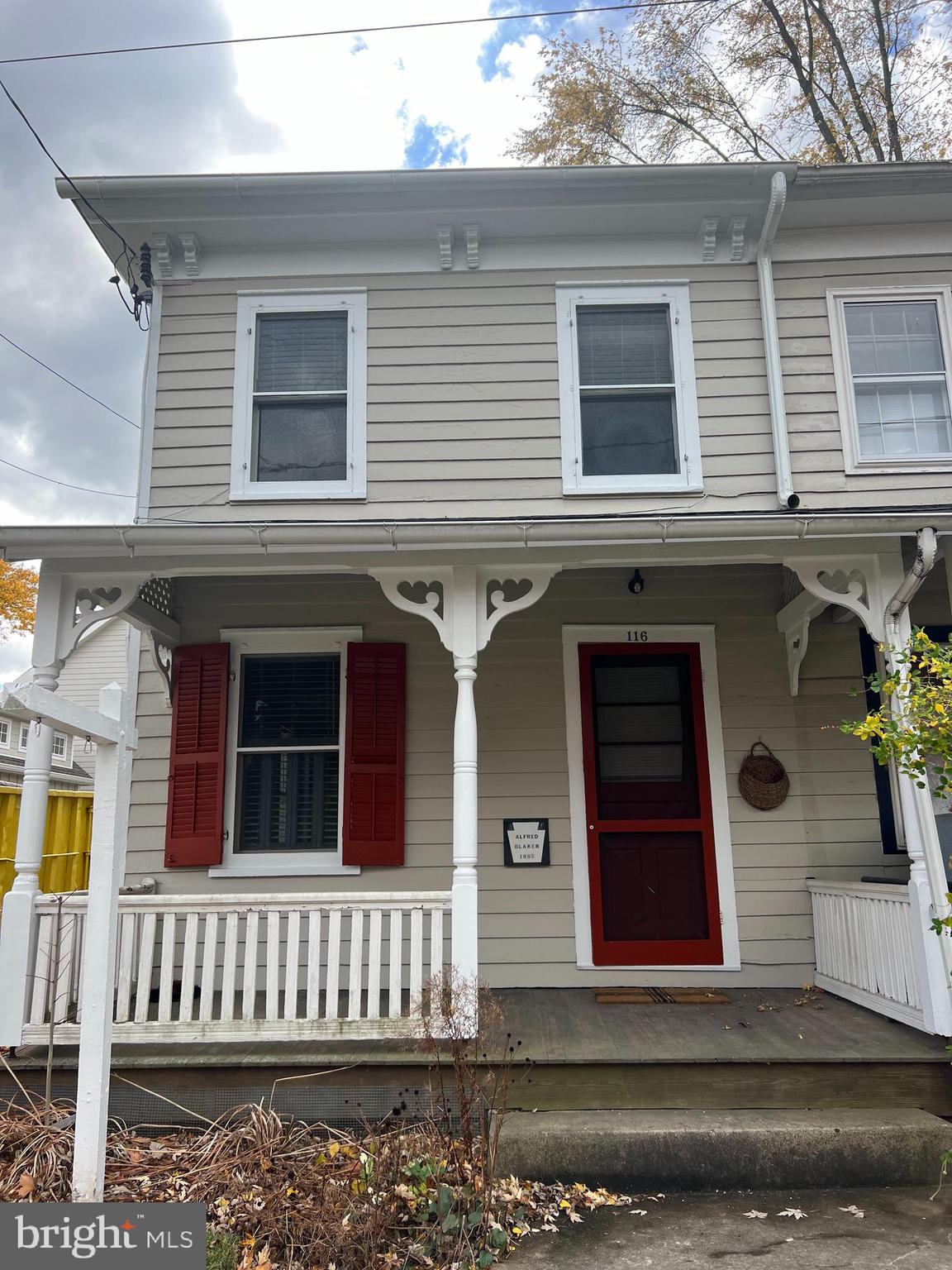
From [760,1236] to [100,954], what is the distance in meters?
2.42

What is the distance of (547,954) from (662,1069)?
4.82ft

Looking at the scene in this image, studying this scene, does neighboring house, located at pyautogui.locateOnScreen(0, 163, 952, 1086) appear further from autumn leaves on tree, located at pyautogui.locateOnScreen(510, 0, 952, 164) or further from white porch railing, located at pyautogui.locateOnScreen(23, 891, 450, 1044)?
autumn leaves on tree, located at pyautogui.locateOnScreen(510, 0, 952, 164)

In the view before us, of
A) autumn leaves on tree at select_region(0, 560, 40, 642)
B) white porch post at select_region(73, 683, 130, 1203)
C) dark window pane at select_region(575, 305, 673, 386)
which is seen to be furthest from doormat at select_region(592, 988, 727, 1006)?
autumn leaves on tree at select_region(0, 560, 40, 642)

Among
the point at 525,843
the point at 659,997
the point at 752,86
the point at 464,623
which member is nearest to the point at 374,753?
the point at 525,843

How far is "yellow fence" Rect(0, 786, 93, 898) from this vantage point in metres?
6.23

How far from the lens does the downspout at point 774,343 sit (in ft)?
16.8

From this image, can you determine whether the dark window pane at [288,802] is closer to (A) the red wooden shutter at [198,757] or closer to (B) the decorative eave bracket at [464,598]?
(A) the red wooden shutter at [198,757]

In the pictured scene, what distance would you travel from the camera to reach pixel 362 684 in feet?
17.3

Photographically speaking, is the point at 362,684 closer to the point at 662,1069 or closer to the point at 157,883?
the point at 157,883

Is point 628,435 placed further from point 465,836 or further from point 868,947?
point 868,947

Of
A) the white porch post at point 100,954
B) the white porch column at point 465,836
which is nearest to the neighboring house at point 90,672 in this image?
the white porch column at point 465,836

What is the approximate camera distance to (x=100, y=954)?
2654 millimetres

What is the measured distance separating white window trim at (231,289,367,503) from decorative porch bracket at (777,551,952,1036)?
2.66 meters

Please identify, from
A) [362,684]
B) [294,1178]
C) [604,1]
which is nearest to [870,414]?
[362,684]
